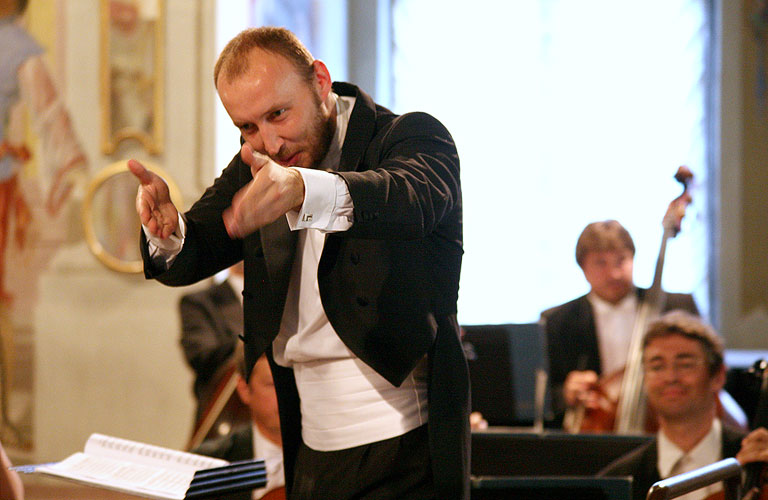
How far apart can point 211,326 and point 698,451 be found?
7.39 feet

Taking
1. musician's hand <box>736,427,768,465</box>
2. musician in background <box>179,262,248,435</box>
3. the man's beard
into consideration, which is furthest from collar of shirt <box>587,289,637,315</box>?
the man's beard

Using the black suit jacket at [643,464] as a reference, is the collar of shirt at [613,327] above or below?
above

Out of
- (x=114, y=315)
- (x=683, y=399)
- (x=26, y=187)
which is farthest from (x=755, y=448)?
(x=26, y=187)

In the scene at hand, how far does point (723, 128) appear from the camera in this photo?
6.47 meters

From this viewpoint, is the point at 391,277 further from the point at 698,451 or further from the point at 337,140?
the point at 698,451

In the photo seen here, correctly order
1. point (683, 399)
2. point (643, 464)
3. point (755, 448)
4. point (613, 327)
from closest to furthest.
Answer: point (755, 448) < point (643, 464) < point (683, 399) < point (613, 327)

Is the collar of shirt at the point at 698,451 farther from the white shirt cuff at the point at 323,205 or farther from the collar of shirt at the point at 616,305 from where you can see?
the white shirt cuff at the point at 323,205

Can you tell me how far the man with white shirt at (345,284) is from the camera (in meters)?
1.62

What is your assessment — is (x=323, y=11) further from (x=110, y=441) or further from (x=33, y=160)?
(x=110, y=441)

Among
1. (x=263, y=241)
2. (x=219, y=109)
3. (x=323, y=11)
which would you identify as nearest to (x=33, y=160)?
(x=219, y=109)

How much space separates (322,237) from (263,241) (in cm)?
11

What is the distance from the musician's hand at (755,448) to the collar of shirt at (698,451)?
2.22 ft

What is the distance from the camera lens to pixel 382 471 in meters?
1.65

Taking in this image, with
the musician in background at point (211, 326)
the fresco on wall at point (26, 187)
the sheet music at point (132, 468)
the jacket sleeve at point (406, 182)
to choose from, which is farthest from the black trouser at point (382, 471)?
the fresco on wall at point (26, 187)
